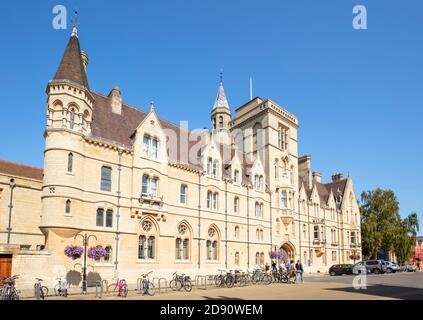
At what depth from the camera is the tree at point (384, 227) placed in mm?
63963

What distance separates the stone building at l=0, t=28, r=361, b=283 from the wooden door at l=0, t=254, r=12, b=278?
0.72 feet

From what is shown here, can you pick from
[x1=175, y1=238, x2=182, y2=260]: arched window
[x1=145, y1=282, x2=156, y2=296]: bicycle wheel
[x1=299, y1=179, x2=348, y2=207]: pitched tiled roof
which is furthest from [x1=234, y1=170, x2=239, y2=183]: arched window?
[x1=299, y1=179, x2=348, y2=207]: pitched tiled roof

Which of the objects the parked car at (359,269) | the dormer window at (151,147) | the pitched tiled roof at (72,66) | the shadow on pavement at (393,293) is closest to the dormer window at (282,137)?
the parked car at (359,269)

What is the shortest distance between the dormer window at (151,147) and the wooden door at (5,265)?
13.0 m

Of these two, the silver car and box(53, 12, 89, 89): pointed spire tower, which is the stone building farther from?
the silver car

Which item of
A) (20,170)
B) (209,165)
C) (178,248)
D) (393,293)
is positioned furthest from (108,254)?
(393,293)

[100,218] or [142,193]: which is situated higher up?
[142,193]

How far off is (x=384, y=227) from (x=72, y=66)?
57195 mm

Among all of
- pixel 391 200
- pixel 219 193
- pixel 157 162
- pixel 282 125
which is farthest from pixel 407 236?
pixel 157 162

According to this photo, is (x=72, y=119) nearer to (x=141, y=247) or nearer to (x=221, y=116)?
(x=141, y=247)

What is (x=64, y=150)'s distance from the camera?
2650 cm

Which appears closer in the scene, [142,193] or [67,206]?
[67,206]

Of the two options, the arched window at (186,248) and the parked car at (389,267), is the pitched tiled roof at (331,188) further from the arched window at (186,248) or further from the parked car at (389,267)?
the arched window at (186,248)

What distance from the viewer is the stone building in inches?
1038
